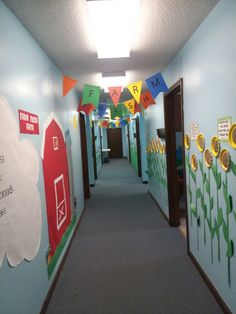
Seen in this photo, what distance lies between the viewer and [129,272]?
8.13ft

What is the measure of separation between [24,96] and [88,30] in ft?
2.32

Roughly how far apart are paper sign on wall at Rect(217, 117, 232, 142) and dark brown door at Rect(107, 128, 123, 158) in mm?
12086

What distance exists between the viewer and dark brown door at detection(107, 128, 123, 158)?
45.4ft

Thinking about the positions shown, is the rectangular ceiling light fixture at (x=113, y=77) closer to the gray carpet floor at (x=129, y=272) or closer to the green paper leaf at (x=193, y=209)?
the green paper leaf at (x=193, y=209)

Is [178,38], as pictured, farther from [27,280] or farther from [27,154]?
[27,280]

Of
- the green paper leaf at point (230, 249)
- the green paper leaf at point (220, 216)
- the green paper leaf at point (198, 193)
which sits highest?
the green paper leaf at point (198, 193)

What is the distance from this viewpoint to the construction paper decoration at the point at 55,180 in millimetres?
2253

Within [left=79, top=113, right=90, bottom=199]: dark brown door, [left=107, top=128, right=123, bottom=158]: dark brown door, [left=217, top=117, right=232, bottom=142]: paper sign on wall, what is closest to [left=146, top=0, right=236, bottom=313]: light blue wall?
[left=217, top=117, right=232, bottom=142]: paper sign on wall

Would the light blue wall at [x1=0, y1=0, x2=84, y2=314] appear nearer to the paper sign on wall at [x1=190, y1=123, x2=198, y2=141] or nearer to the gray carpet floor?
the gray carpet floor

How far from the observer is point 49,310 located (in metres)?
1.99

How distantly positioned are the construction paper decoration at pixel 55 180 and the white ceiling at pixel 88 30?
0.67 metres

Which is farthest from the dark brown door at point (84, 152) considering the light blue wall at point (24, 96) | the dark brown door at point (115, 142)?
the dark brown door at point (115, 142)

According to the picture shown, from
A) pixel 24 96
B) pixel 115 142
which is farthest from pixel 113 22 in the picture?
pixel 115 142

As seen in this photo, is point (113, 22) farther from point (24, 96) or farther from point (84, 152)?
point (84, 152)
